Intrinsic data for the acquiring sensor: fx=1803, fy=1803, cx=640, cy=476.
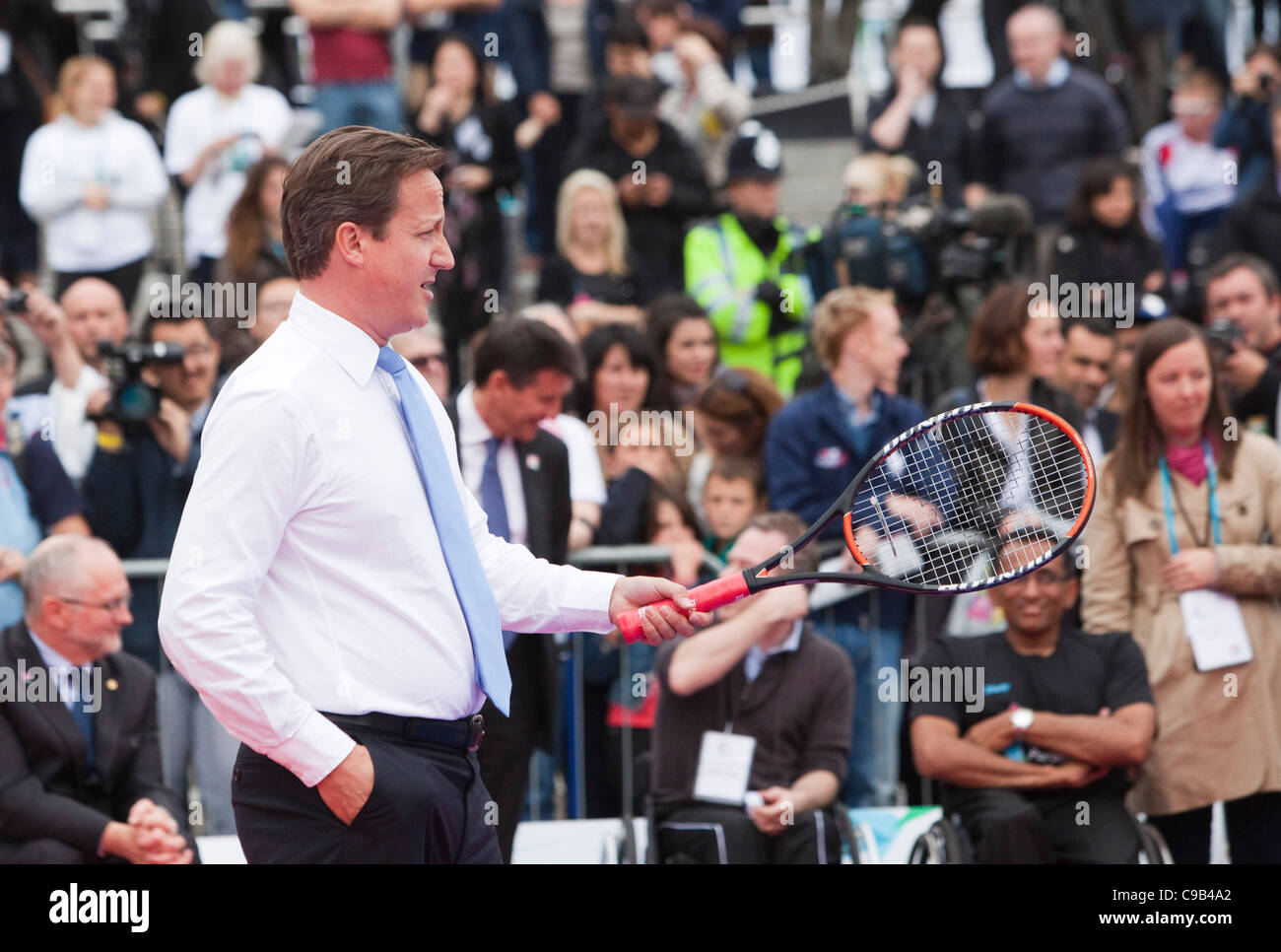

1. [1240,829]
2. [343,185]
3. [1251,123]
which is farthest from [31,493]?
[1251,123]

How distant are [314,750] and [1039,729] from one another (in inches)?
127

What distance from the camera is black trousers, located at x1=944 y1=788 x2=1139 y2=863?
5578 mm

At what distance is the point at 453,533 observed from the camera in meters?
3.41

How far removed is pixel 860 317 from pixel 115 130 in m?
Result: 4.21

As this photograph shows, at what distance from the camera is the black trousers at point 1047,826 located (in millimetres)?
5578

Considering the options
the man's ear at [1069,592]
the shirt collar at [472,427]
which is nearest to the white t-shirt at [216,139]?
the shirt collar at [472,427]

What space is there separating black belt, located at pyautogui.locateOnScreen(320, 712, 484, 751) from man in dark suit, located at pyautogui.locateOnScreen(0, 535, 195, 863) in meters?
2.19

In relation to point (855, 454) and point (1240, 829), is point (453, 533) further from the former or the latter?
point (855, 454)

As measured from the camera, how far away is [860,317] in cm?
698

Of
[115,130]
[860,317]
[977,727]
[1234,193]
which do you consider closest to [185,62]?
[115,130]

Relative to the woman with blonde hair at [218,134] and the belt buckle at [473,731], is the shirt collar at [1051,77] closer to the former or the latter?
the woman with blonde hair at [218,134]

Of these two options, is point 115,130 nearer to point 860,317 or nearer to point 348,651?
point 860,317

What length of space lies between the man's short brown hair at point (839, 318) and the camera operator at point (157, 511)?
2.39 metres
